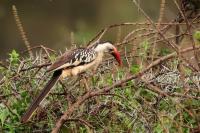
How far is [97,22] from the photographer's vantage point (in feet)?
45.9

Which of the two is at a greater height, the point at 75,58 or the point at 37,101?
the point at 75,58

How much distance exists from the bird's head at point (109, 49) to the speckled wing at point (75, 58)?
0.24 feet

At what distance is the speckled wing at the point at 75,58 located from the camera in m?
5.20

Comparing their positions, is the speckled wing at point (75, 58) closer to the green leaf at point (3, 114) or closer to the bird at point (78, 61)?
the bird at point (78, 61)

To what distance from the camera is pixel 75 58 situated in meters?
5.30

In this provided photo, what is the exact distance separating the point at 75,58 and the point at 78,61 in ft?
0.08

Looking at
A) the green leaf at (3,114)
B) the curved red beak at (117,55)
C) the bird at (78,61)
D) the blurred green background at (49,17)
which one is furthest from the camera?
the blurred green background at (49,17)

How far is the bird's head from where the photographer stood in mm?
5430

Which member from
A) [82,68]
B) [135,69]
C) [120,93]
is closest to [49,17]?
[82,68]

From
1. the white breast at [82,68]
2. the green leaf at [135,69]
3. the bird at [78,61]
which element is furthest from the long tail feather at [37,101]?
the green leaf at [135,69]

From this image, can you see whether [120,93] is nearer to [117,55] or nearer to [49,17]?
[117,55]

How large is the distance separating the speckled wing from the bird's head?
0.24 ft

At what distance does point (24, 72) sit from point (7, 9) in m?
9.59

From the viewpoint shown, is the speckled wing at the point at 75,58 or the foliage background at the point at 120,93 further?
the speckled wing at the point at 75,58
